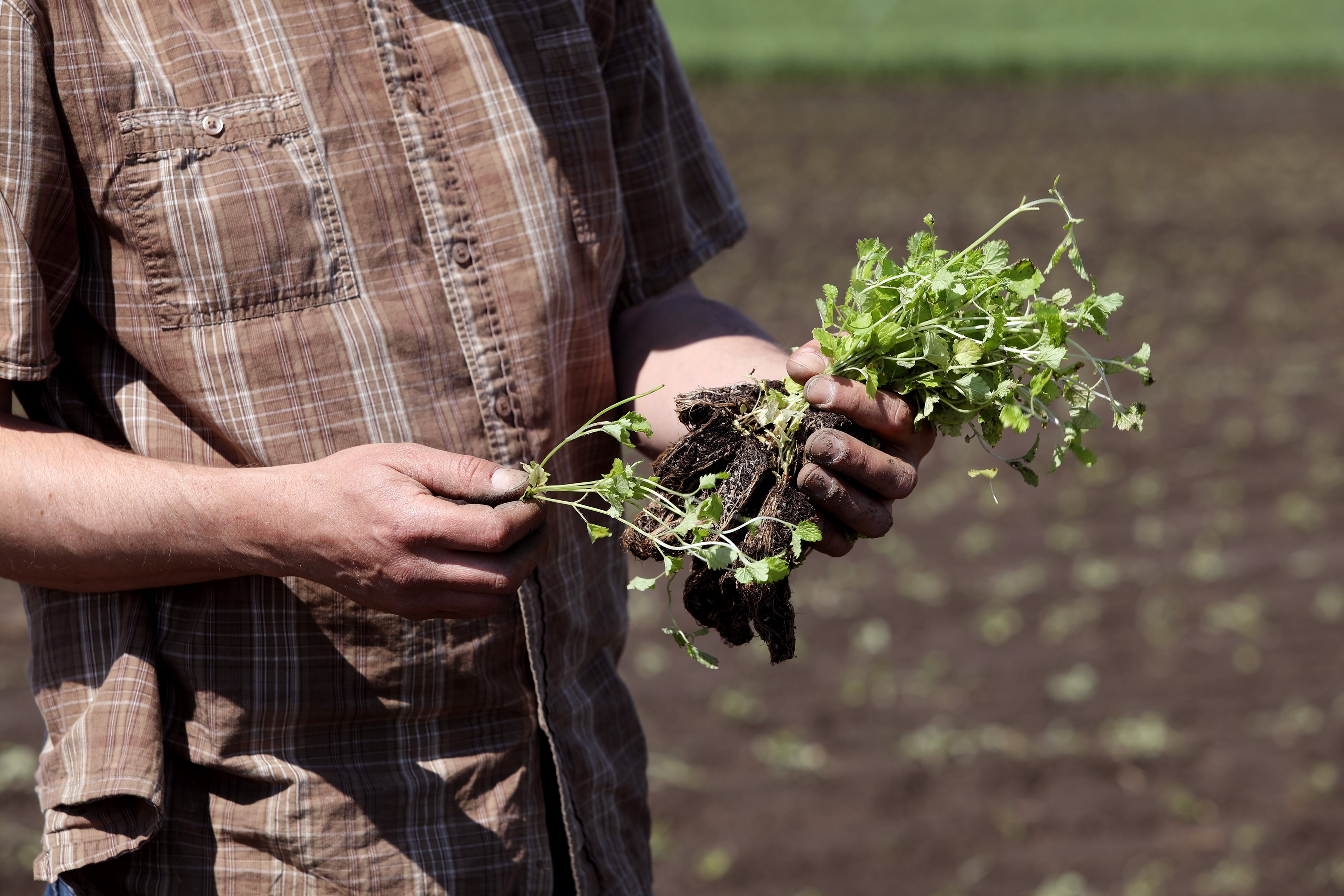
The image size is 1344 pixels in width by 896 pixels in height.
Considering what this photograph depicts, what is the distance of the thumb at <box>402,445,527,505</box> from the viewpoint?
5.15 ft

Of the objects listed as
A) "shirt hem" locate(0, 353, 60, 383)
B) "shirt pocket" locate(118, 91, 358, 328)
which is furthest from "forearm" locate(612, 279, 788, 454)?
"shirt hem" locate(0, 353, 60, 383)

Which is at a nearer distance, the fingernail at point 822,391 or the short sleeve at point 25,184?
the short sleeve at point 25,184

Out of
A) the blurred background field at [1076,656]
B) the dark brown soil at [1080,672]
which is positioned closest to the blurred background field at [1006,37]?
the blurred background field at [1076,656]

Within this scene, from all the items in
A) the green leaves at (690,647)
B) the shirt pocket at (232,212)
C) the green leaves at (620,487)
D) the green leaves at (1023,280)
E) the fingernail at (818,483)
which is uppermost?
the shirt pocket at (232,212)

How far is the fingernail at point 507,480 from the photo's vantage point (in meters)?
1.59

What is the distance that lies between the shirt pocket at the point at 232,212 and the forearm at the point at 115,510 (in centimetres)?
23

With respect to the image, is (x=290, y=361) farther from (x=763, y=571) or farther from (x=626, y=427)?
(x=763, y=571)

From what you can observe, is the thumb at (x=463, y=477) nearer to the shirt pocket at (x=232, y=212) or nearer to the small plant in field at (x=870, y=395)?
the small plant in field at (x=870, y=395)

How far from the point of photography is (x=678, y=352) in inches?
82.7

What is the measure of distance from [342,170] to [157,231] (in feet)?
0.90

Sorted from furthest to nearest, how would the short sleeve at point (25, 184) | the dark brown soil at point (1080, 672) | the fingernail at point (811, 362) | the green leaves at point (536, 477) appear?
1. the dark brown soil at point (1080, 672)
2. the fingernail at point (811, 362)
3. the green leaves at point (536, 477)
4. the short sleeve at point (25, 184)

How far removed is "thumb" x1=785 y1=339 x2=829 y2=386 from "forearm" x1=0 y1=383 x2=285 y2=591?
0.79 meters

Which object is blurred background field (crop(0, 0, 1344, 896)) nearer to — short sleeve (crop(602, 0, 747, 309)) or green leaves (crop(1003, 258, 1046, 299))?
short sleeve (crop(602, 0, 747, 309))

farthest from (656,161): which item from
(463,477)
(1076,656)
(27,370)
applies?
(1076,656)
